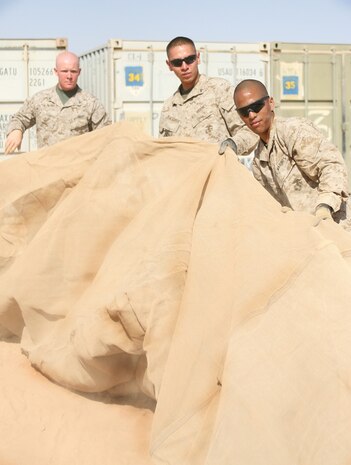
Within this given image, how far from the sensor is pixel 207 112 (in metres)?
5.48

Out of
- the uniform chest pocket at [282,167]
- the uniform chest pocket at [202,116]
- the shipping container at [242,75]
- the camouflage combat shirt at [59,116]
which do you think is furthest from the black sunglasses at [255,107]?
the shipping container at [242,75]

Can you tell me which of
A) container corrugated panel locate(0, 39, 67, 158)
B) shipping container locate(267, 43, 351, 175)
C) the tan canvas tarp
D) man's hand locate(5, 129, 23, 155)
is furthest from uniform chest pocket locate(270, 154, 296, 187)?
shipping container locate(267, 43, 351, 175)

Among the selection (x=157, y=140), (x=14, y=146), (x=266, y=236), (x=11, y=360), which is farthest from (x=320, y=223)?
(x=14, y=146)

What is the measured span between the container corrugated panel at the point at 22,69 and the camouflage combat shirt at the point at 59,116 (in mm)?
3801

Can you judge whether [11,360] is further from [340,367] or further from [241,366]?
[340,367]

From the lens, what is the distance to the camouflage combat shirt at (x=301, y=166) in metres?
4.11

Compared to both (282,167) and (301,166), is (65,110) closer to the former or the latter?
(282,167)

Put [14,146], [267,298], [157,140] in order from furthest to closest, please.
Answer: [14,146], [157,140], [267,298]

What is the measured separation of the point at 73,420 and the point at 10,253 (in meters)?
1.00

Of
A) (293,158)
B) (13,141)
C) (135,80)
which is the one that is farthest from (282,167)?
(135,80)

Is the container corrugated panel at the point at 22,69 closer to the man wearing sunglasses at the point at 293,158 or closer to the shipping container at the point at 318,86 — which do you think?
the shipping container at the point at 318,86

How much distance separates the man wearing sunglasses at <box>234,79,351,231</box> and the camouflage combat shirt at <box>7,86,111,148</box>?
226cm

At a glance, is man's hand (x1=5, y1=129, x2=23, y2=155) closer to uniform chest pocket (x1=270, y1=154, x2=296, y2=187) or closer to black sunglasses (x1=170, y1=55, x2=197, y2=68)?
black sunglasses (x1=170, y1=55, x2=197, y2=68)

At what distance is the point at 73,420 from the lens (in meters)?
3.40
